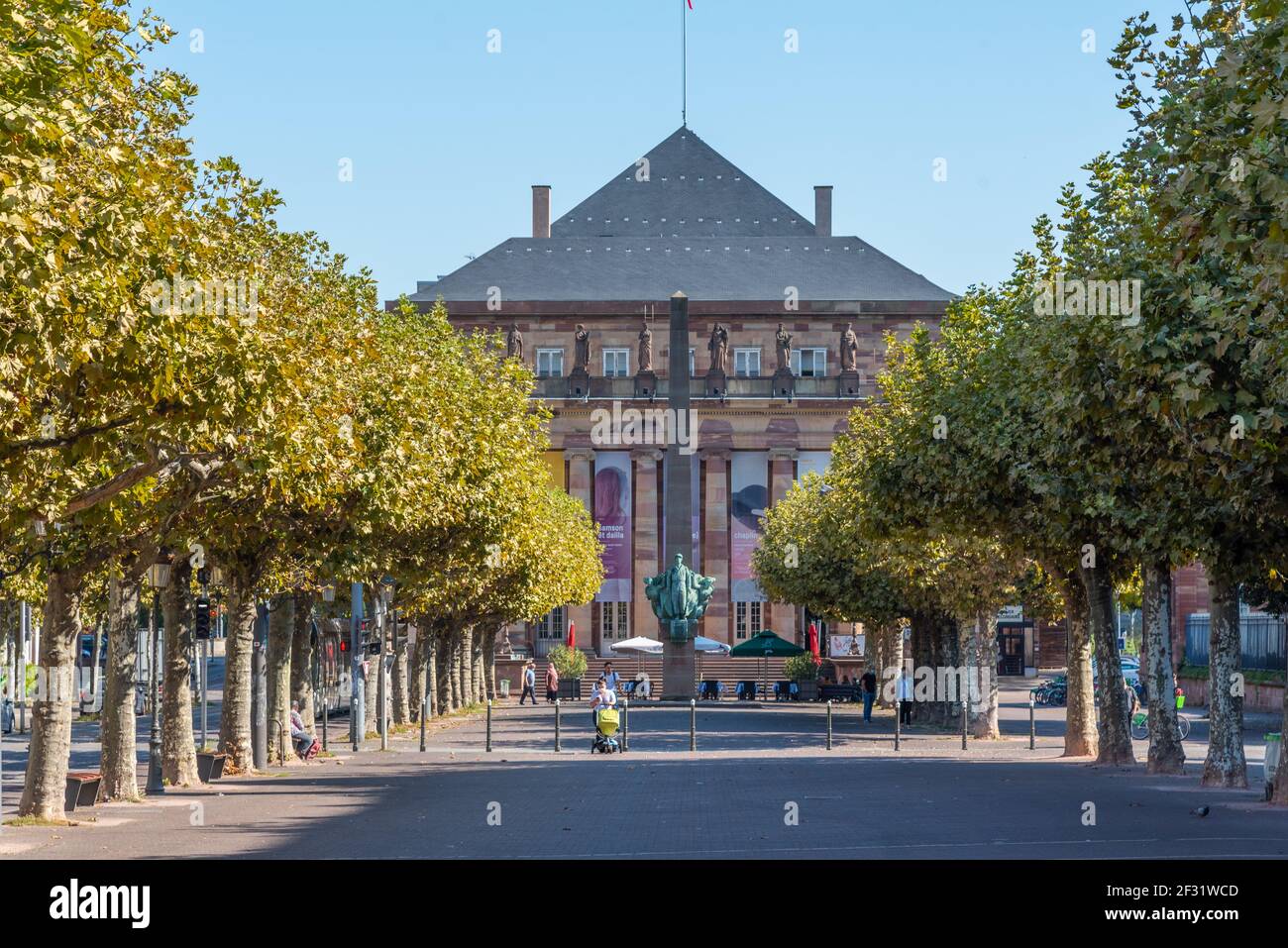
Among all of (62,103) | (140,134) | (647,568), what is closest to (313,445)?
(140,134)

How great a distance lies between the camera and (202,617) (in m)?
33.8

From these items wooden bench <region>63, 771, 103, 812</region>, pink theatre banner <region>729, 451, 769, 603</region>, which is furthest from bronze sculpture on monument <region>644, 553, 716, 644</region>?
wooden bench <region>63, 771, 103, 812</region>

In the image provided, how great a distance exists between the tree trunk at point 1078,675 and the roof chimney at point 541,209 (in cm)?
9305

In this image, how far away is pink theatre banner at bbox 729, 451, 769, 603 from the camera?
10494 cm

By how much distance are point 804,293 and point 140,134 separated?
101 metres

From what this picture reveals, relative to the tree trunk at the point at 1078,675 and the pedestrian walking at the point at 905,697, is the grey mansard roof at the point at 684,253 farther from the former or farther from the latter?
the tree trunk at the point at 1078,675

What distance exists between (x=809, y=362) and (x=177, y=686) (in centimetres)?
9296

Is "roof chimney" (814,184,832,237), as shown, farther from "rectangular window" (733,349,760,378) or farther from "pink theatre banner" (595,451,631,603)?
"pink theatre banner" (595,451,631,603)

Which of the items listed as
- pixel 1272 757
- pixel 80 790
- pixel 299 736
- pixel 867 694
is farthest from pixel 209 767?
pixel 867 694

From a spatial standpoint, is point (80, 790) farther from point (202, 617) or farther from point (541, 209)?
point (541, 209)

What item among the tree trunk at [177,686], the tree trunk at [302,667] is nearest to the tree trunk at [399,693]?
the tree trunk at [302,667]

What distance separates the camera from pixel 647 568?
119 meters

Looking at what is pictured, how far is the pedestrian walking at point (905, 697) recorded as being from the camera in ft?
207

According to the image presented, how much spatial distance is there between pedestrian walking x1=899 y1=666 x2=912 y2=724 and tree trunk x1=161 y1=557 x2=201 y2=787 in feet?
109
